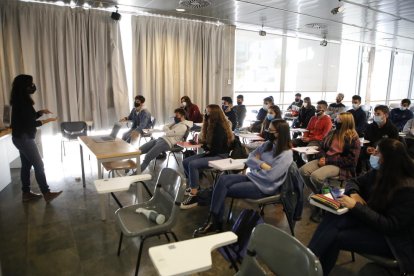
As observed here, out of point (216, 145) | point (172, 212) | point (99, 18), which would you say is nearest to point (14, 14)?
point (99, 18)

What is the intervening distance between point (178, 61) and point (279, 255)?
6349 mm

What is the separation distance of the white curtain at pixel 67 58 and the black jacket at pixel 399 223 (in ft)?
18.6

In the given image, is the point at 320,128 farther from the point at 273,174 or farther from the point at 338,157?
the point at 273,174

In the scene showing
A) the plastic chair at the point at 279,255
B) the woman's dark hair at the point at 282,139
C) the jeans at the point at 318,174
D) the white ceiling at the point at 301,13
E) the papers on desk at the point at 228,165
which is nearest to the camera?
the plastic chair at the point at 279,255

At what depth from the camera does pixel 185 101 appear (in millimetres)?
6234

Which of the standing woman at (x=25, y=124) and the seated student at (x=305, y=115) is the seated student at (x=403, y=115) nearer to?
the seated student at (x=305, y=115)

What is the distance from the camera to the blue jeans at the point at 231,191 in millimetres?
2729

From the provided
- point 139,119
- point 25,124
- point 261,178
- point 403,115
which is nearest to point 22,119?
point 25,124

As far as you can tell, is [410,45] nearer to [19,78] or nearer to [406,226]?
[406,226]

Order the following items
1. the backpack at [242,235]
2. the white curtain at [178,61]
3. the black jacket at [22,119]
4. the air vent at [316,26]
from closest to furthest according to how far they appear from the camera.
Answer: the backpack at [242,235], the black jacket at [22,119], the white curtain at [178,61], the air vent at [316,26]

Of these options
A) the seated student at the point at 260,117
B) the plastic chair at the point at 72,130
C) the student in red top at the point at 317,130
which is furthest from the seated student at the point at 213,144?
the plastic chair at the point at 72,130

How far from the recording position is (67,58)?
231 inches

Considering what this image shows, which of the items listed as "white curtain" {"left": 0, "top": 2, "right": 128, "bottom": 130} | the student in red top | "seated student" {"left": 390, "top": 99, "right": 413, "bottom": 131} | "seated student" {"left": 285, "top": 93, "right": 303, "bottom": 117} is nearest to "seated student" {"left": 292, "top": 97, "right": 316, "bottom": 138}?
"seated student" {"left": 285, "top": 93, "right": 303, "bottom": 117}

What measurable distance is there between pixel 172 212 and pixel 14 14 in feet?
17.6
